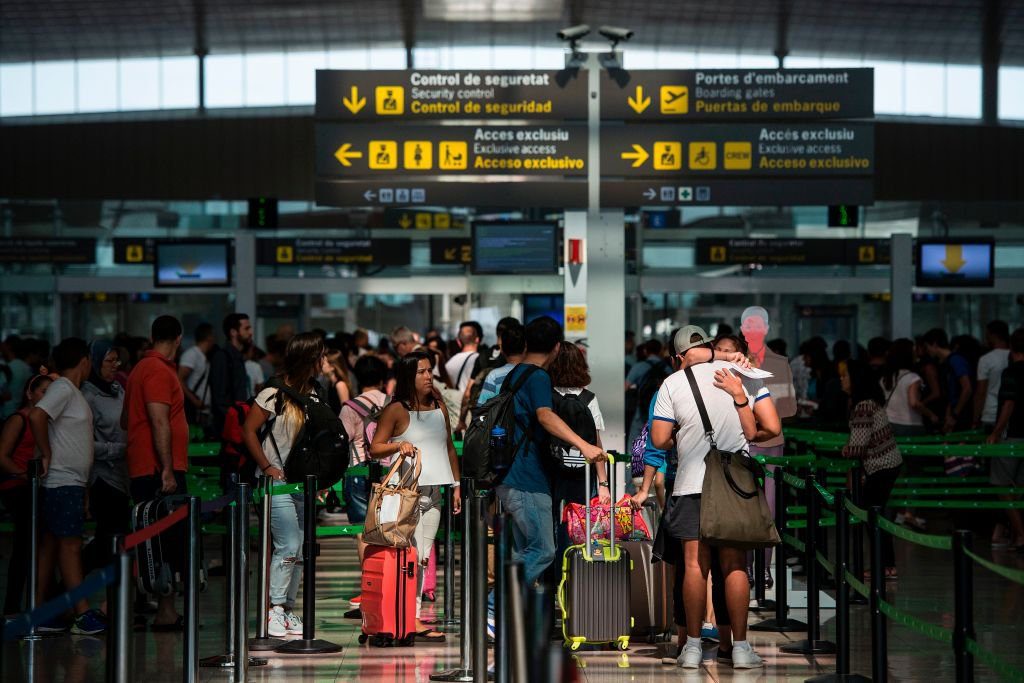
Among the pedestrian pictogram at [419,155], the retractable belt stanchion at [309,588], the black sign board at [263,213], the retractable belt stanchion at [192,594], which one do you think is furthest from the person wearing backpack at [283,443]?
the black sign board at [263,213]

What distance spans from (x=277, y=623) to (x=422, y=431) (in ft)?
4.41

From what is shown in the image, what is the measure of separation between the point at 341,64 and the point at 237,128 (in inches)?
118

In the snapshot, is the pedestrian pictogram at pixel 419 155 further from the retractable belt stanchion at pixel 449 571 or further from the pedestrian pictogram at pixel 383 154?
the retractable belt stanchion at pixel 449 571

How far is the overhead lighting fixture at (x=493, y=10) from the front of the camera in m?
24.1

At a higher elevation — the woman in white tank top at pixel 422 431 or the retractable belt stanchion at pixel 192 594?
the woman in white tank top at pixel 422 431

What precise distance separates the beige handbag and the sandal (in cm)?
67

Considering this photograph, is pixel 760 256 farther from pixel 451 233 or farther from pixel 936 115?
pixel 936 115

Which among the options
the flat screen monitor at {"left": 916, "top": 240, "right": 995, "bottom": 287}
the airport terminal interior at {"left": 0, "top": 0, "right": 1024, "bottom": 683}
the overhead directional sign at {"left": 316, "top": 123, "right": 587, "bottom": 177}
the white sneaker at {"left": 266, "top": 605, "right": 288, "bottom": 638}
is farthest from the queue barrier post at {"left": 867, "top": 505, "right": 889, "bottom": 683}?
the flat screen monitor at {"left": 916, "top": 240, "right": 995, "bottom": 287}

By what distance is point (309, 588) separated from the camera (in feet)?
24.6

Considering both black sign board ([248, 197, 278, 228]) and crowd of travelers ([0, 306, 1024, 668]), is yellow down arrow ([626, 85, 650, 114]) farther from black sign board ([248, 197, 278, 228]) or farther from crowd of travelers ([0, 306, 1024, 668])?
black sign board ([248, 197, 278, 228])

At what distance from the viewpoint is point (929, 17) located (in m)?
24.2

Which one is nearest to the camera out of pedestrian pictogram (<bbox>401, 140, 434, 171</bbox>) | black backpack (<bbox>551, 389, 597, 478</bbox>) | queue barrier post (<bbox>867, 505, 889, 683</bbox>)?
queue barrier post (<bbox>867, 505, 889, 683</bbox>)

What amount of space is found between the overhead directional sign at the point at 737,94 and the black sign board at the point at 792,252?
544 inches

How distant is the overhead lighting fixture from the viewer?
2411 cm
